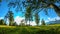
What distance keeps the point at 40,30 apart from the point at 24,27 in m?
0.59

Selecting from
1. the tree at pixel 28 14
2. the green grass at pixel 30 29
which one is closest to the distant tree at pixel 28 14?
the tree at pixel 28 14

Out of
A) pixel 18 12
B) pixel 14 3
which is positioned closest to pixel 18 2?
pixel 14 3

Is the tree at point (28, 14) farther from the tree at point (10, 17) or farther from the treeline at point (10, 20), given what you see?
the tree at point (10, 17)

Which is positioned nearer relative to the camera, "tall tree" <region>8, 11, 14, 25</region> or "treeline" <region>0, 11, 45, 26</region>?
"tall tree" <region>8, 11, 14, 25</region>

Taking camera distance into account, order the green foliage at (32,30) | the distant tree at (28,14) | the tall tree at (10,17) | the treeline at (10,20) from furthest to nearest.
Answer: the green foliage at (32,30) → the treeline at (10,20) → the tall tree at (10,17) → the distant tree at (28,14)

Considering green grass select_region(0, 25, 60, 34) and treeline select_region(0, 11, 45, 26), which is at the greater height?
treeline select_region(0, 11, 45, 26)

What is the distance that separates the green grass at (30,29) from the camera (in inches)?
301

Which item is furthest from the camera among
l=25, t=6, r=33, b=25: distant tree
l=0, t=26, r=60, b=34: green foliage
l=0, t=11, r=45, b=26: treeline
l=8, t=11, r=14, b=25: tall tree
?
l=0, t=26, r=60, b=34: green foliage

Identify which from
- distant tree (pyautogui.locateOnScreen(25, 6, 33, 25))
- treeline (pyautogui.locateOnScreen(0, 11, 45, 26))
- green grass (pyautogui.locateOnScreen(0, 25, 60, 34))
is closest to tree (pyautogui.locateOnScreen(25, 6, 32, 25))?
distant tree (pyautogui.locateOnScreen(25, 6, 33, 25))

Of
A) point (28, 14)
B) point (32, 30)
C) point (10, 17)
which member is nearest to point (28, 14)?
point (28, 14)

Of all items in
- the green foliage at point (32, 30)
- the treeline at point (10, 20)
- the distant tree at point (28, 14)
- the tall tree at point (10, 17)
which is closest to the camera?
the distant tree at point (28, 14)

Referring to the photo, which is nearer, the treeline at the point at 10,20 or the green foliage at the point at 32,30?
the treeline at the point at 10,20

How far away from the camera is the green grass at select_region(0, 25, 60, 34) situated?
25.1ft

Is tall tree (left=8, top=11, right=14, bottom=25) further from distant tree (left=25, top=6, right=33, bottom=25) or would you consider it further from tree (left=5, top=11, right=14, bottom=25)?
distant tree (left=25, top=6, right=33, bottom=25)
